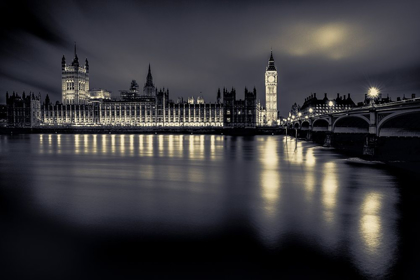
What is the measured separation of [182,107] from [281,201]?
134 m

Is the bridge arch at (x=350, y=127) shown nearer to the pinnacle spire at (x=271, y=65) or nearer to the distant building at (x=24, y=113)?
the pinnacle spire at (x=271, y=65)

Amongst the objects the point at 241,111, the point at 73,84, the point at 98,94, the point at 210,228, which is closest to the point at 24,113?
the point at 73,84

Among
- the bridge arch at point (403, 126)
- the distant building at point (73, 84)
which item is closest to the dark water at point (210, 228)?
the bridge arch at point (403, 126)

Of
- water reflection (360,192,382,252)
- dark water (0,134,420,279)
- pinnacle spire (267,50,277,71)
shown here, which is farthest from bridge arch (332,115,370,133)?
pinnacle spire (267,50,277,71)

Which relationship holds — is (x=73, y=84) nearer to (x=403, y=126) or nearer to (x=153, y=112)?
(x=153, y=112)

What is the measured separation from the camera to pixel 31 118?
160m

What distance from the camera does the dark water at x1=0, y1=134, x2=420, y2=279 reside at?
8266mm

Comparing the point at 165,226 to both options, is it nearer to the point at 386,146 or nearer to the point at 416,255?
the point at 416,255

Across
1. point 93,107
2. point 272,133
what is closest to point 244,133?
point 272,133

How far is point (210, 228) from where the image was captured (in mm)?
11570

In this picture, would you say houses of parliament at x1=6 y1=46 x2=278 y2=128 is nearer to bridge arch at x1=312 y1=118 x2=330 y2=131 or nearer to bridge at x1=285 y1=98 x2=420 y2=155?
bridge arch at x1=312 y1=118 x2=330 y2=131

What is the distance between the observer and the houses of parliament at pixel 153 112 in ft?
461

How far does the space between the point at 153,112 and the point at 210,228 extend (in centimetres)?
14338

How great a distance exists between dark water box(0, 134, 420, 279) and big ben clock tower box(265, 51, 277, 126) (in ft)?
462
